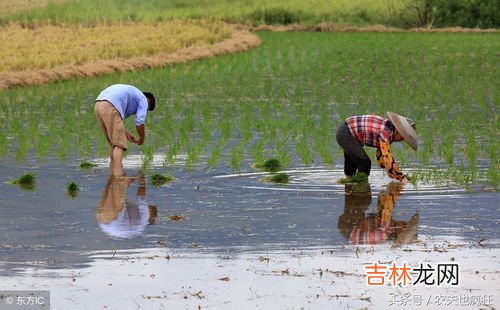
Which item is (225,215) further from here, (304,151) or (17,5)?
(17,5)

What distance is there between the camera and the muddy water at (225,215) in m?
7.57

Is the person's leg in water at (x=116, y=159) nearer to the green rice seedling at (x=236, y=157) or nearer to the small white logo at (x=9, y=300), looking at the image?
the green rice seedling at (x=236, y=157)

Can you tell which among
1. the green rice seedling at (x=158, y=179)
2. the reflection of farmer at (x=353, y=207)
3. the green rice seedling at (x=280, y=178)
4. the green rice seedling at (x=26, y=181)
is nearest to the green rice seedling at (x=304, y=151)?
the green rice seedling at (x=280, y=178)

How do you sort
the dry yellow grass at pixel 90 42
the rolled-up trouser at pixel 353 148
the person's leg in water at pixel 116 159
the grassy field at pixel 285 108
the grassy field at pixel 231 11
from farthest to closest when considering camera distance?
1. the grassy field at pixel 231 11
2. the dry yellow grass at pixel 90 42
3. the grassy field at pixel 285 108
4. the person's leg in water at pixel 116 159
5. the rolled-up trouser at pixel 353 148

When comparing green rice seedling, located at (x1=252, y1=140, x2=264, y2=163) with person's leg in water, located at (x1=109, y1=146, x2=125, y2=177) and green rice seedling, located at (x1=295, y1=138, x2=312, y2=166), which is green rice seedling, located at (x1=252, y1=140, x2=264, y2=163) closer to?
green rice seedling, located at (x1=295, y1=138, x2=312, y2=166)

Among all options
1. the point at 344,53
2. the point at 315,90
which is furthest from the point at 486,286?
the point at 344,53

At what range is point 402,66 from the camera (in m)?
25.2

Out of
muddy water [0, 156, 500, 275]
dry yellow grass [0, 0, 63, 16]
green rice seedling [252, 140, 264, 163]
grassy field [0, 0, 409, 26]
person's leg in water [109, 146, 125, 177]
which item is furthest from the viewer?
dry yellow grass [0, 0, 63, 16]

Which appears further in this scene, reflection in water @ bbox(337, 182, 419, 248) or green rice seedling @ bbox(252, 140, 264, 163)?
green rice seedling @ bbox(252, 140, 264, 163)

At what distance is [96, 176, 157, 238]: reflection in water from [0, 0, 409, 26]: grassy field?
3011cm

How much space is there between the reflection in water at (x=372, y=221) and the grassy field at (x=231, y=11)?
30.8 metres

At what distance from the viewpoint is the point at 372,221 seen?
27.9ft

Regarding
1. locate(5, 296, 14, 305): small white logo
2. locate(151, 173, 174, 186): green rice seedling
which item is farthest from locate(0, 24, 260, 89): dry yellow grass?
locate(5, 296, 14, 305): small white logo

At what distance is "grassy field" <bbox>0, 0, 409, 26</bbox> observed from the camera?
4100 centimetres
